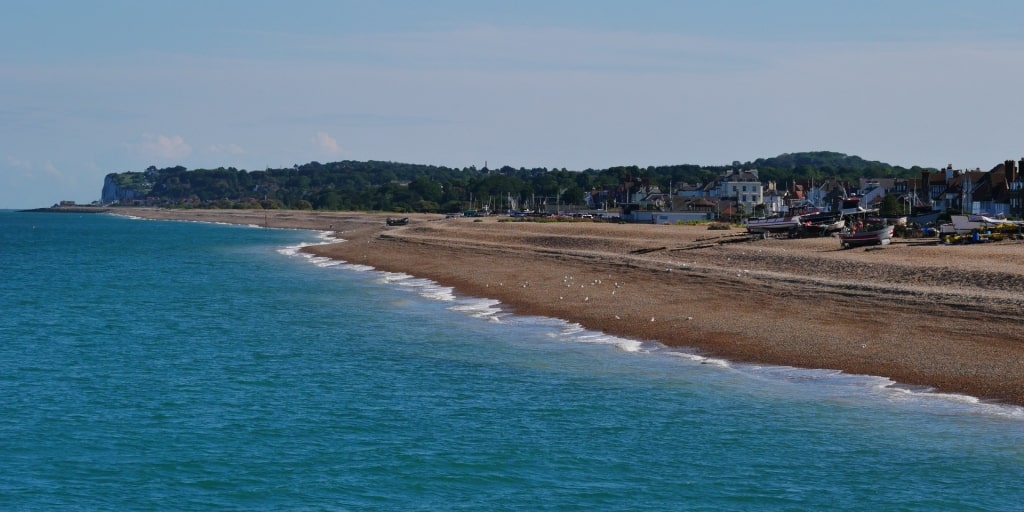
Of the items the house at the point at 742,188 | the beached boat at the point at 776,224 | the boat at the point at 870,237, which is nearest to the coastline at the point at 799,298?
the boat at the point at 870,237

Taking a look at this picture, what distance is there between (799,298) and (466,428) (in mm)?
20455

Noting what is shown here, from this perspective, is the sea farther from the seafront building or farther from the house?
the house

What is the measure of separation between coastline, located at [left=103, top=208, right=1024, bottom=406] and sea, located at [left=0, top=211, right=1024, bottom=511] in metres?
1.68

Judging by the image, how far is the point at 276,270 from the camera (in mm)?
79750

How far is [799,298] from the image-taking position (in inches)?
1667

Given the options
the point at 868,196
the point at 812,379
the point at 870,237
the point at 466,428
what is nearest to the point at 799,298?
the point at 812,379

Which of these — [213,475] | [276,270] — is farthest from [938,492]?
[276,270]

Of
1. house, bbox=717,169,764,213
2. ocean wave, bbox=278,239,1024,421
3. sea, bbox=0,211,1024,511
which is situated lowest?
sea, bbox=0,211,1024,511

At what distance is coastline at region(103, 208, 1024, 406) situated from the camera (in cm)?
3122

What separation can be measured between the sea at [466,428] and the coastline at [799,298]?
168 cm

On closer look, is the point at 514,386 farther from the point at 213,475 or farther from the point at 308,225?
the point at 308,225

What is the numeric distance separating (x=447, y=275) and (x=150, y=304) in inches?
728

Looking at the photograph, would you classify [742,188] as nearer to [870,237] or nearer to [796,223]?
[796,223]

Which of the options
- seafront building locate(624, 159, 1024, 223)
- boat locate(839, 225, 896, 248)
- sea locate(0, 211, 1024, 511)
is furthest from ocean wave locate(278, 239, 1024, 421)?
seafront building locate(624, 159, 1024, 223)
